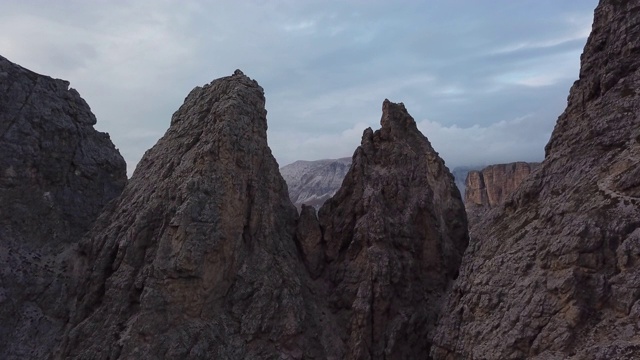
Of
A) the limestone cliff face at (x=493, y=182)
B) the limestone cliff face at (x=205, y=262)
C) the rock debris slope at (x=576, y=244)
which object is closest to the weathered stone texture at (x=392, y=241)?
the limestone cliff face at (x=205, y=262)

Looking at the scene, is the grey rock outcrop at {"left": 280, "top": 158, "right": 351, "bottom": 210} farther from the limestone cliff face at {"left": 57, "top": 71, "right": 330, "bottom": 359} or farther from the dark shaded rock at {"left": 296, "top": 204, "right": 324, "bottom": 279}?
the limestone cliff face at {"left": 57, "top": 71, "right": 330, "bottom": 359}

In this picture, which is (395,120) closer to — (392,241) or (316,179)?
(392,241)

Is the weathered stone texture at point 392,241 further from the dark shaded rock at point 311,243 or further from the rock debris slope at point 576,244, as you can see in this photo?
the rock debris slope at point 576,244

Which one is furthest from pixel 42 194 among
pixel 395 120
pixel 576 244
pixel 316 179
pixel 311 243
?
pixel 316 179

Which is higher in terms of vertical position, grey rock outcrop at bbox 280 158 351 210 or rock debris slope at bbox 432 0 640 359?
grey rock outcrop at bbox 280 158 351 210

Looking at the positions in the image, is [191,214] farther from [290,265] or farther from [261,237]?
[290,265]

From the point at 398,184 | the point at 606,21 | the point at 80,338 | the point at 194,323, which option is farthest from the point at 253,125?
the point at 606,21

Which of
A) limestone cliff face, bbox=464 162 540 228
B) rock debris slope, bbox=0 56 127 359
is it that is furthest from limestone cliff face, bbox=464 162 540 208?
rock debris slope, bbox=0 56 127 359
